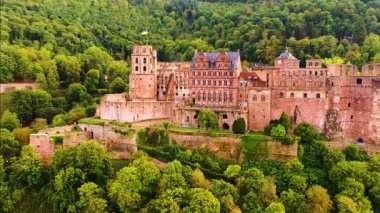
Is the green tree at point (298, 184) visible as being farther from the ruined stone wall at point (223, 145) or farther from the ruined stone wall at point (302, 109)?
the ruined stone wall at point (302, 109)

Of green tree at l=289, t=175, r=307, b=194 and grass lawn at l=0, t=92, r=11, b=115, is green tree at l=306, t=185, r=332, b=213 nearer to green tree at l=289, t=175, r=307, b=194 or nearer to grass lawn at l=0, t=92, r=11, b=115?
green tree at l=289, t=175, r=307, b=194

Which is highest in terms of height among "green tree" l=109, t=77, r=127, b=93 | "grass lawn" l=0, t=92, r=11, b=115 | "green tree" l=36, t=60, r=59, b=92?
"green tree" l=36, t=60, r=59, b=92

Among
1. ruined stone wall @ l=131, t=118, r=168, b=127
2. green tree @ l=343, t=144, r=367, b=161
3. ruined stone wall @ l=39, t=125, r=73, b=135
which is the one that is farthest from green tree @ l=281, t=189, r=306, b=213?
ruined stone wall @ l=39, t=125, r=73, b=135

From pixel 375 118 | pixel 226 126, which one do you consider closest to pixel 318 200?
pixel 375 118

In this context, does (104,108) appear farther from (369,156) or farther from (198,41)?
(198,41)

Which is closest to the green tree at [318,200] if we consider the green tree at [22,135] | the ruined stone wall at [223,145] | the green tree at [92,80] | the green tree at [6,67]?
the ruined stone wall at [223,145]
